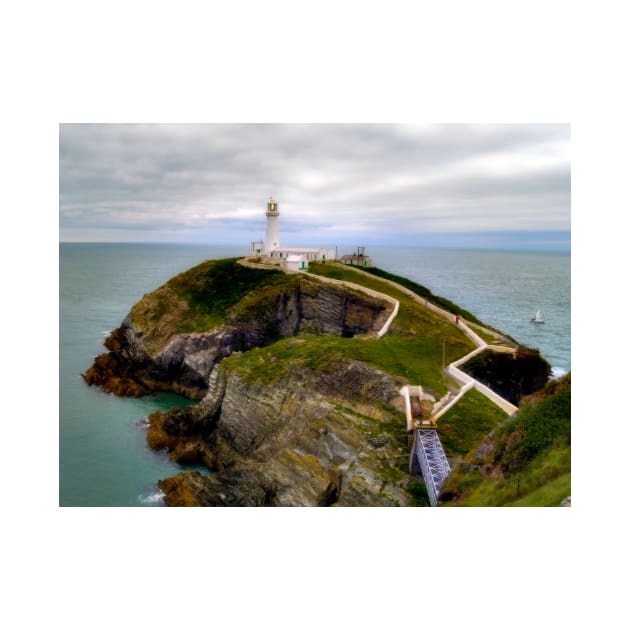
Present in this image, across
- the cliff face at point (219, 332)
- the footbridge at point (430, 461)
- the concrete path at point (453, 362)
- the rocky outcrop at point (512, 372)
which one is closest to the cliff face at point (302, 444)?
the footbridge at point (430, 461)

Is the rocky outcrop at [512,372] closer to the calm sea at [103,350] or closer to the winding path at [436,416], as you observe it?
the winding path at [436,416]

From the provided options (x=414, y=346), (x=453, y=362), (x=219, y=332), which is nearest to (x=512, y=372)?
(x=453, y=362)

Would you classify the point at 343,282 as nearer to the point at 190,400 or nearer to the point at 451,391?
the point at 190,400

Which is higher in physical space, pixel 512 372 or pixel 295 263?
pixel 295 263

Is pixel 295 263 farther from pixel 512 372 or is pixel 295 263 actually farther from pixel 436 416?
pixel 436 416

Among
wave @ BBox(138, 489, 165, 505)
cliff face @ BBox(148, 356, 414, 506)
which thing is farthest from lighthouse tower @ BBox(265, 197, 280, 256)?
wave @ BBox(138, 489, 165, 505)

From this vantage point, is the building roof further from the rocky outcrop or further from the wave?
the wave
